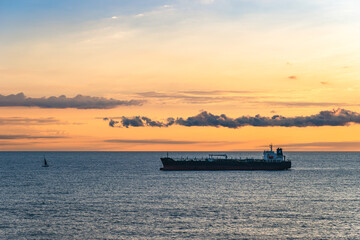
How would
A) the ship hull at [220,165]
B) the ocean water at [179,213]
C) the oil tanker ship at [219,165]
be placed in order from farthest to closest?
the ship hull at [220,165]
the oil tanker ship at [219,165]
the ocean water at [179,213]

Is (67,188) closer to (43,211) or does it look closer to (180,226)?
(43,211)

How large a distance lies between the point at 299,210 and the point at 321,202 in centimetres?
1306

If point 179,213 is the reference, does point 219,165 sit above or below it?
below

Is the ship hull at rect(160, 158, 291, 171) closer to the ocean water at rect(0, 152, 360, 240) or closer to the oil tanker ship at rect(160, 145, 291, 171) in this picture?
the oil tanker ship at rect(160, 145, 291, 171)

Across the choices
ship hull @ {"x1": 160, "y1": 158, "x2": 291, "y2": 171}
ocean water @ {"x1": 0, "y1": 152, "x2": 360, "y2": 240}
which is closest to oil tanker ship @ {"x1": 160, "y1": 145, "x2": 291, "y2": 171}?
ship hull @ {"x1": 160, "y1": 158, "x2": 291, "y2": 171}

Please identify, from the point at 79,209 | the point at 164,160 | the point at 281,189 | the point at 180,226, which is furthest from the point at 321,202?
the point at 164,160

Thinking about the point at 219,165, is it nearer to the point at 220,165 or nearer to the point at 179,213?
the point at 220,165

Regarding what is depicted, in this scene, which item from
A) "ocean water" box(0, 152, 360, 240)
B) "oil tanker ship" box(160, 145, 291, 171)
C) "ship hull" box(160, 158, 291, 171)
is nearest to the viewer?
"ocean water" box(0, 152, 360, 240)

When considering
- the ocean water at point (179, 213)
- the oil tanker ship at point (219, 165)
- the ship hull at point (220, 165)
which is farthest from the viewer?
the ship hull at point (220, 165)

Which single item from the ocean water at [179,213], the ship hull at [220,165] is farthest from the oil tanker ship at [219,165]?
the ocean water at [179,213]

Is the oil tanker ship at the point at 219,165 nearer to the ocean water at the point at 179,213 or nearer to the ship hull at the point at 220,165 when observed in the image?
the ship hull at the point at 220,165

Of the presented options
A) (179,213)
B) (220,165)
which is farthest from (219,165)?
(179,213)

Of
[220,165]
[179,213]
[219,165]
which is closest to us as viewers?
[179,213]

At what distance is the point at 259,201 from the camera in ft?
278
